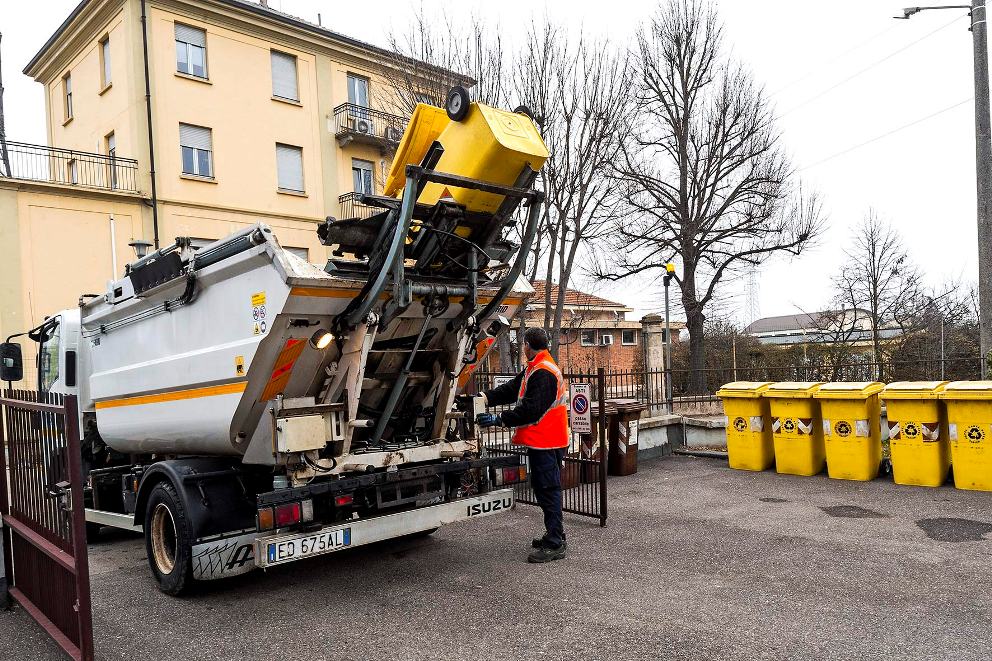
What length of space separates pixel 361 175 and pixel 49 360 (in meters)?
15.7

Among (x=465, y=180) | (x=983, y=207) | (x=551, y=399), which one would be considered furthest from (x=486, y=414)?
(x=983, y=207)

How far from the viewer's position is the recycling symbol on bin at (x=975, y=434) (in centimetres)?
751

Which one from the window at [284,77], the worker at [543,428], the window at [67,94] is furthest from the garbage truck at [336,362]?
the window at [67,94]

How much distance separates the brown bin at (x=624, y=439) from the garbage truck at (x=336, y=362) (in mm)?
3861

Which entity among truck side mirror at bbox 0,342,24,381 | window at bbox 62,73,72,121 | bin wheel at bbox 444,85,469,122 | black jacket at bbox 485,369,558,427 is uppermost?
window at bbox 62,73,72,121

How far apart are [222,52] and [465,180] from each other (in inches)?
692

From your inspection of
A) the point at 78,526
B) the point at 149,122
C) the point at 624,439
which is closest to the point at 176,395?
the point at 78,526

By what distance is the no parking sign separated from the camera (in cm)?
729

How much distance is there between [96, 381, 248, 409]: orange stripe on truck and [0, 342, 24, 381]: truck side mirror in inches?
49.7

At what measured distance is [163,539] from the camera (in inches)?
205

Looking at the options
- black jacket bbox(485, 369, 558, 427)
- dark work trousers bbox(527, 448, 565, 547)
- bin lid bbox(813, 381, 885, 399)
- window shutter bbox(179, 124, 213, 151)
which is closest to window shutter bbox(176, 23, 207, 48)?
window shutter bbox(179, 124, 213, 151)

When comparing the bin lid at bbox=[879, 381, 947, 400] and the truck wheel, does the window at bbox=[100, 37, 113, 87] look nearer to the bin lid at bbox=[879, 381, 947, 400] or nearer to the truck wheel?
the truck wheel

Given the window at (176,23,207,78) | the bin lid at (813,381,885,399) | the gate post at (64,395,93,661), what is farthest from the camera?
the window at (176,23,207,78)

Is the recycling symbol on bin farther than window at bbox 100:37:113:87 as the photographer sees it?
No
